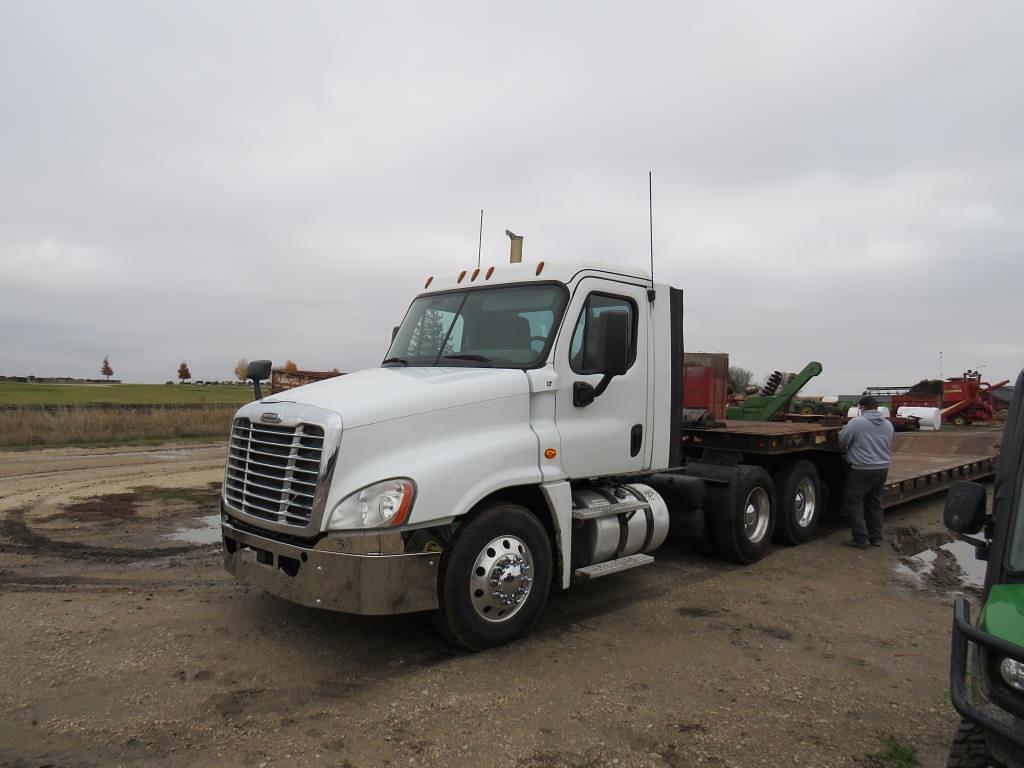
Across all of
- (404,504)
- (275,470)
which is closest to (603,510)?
(404,504)

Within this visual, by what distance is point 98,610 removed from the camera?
530 centimetres

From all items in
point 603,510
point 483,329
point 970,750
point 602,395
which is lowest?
point 970,750

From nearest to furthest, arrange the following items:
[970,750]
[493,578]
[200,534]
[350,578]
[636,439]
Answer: [970,750] < [350,578] < [493,578] < [636,439] < [200,534]

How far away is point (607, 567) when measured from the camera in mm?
5285

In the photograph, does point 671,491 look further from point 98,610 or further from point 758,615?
point 98,610

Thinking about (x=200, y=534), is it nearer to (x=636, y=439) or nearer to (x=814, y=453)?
(x=636, y=439)

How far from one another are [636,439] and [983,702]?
3362 mm

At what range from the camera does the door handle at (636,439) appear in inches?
226

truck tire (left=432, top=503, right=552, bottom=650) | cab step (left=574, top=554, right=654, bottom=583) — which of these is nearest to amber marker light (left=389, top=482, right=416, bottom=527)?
truck tire (left=432, top=503, right=552, bottom=650)

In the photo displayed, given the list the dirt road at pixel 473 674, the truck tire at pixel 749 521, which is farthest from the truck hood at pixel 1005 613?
the truck tire at pixel 749 521

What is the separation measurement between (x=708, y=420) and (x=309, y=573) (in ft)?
17.7

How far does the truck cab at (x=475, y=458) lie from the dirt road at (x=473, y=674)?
50 centimetres

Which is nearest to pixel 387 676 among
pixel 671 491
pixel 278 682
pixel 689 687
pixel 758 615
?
pixel 278 682

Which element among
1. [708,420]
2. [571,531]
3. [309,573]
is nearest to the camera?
[309,573]
